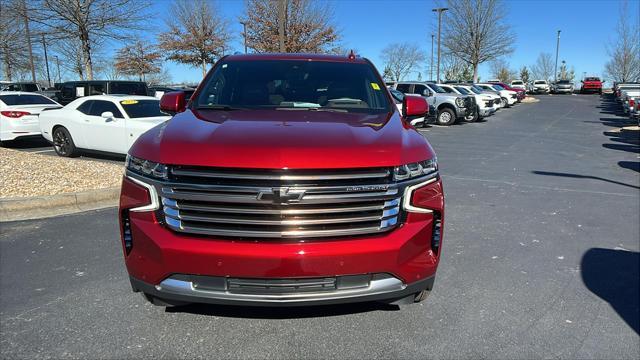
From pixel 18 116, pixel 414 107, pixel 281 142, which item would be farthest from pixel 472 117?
pixel 281 142

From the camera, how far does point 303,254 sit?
95.4 inches

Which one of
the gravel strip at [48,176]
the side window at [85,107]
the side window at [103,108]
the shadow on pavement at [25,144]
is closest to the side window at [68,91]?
the shadow on pavement at [25,144]

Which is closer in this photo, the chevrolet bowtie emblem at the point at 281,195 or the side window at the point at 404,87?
the chevrolet bowtie emblem at the point at 281,195

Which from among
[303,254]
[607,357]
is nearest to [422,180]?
[303,254]

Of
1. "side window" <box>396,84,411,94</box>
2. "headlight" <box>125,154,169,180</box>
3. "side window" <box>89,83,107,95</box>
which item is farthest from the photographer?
"side window" <box>396,84,411,94</box>

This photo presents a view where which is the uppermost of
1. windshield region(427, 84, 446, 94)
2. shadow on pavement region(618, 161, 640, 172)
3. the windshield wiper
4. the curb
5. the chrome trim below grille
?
windshield region(427, 84, 446, 94)

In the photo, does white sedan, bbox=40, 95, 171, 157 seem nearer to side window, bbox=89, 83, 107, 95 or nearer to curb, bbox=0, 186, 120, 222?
curb, bbox=0, 186, 120, 222

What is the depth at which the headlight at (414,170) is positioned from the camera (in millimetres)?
2619

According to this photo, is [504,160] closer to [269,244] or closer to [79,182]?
[79,182]

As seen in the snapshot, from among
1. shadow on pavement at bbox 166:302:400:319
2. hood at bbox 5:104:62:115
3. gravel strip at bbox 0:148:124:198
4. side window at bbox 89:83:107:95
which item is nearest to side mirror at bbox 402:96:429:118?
shadow on pavement at bbox 166:302:400:319

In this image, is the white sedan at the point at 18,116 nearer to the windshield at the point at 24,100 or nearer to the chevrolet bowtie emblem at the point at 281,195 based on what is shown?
the windshield at the point at 24,100

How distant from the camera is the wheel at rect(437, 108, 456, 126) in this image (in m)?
21.0

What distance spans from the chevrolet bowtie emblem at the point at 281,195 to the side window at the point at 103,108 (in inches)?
331

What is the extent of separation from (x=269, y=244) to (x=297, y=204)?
0.86 ft
